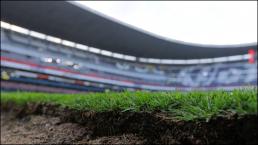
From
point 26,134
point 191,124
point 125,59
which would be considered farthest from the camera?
point 125,59

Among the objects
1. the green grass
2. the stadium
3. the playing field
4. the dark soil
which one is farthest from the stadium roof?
the green grass

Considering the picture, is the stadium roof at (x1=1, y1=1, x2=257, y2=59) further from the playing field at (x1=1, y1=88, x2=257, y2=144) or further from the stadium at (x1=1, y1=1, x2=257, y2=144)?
the playing field at (x1=1, y1=88, x2=257, y2=144)

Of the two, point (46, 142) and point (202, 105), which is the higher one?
point (202, 105)

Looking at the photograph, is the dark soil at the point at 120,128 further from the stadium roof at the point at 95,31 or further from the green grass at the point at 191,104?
A: the stadium roof at the point at 95,31

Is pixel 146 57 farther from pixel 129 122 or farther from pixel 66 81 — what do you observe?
pixel 129 122

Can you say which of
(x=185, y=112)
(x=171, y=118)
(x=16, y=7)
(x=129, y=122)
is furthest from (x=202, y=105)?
(x=16, y=7)

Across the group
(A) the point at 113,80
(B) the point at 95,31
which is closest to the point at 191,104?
(B) the point at 95,31
